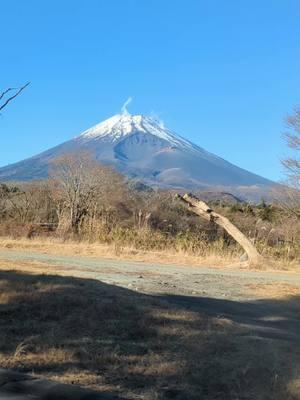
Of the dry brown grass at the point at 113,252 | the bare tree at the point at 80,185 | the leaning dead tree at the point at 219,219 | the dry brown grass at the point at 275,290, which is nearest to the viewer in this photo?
the dry brown grass at the point at 275,290

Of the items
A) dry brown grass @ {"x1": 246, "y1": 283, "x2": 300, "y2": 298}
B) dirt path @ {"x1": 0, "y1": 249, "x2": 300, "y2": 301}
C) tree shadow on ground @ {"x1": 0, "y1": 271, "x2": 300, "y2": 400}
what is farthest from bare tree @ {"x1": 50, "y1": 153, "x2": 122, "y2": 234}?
tree shadow on ground @ {"x1": 0, "y1": 271, "x2": 300, "y2": 400}

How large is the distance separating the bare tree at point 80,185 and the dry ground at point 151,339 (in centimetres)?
1585

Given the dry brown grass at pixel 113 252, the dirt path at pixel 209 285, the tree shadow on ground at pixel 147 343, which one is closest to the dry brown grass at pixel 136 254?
the dry brown grass at pixel 113 252

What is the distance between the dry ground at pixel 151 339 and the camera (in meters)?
5.51

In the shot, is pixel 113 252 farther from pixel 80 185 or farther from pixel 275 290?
pixel 80 185

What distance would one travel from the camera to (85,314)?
7.83 m

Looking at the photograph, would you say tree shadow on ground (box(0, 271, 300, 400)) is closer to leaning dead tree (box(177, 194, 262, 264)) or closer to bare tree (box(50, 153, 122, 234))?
leaning dead tree (box(177, 194, 262, 264))

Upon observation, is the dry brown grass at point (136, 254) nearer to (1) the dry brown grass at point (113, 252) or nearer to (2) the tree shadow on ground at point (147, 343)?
(1) the dry brown grass at point (113, 252)

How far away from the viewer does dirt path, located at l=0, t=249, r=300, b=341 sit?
8.71 meters

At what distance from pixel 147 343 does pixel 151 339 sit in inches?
6.7

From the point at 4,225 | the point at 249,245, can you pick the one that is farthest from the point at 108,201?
the point at 249,245

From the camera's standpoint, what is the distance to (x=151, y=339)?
691 centimetres

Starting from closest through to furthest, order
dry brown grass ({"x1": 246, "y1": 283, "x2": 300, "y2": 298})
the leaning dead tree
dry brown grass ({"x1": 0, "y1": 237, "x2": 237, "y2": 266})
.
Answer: dry brown grass ({"x1": 246, "y1": 283, "x2": 300, "y2": 298})
dry brown grass ({"x1": 0, "y1": 237, "x2": 237, "y2": 266})
the leaning dead tree

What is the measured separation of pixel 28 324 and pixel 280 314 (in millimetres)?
3790
